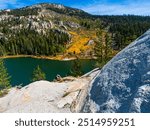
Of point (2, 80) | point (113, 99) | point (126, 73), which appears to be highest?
point (126, 73)

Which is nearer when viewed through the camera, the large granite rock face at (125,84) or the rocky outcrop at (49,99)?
the large granite rock face at (125,84)

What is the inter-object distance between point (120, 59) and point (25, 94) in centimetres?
2321

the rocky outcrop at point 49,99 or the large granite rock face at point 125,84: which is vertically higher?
the large granite rock face at point 125,84

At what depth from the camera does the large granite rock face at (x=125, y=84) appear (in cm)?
2347

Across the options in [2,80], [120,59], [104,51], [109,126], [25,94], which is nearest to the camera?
[109,126]

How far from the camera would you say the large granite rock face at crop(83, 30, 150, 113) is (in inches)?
924

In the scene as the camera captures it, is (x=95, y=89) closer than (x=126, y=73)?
No

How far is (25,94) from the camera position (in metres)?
48.1

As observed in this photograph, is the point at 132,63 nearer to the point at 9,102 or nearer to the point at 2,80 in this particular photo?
the point at 9,102

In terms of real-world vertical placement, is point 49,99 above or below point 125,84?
below

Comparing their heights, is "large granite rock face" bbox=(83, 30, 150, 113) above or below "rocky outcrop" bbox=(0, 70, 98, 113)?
above

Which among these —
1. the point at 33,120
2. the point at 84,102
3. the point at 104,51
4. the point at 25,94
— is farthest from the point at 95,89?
the point at 104,51

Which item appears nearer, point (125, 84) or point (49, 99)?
point (125, 84)

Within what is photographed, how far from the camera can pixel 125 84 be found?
25.9 m
